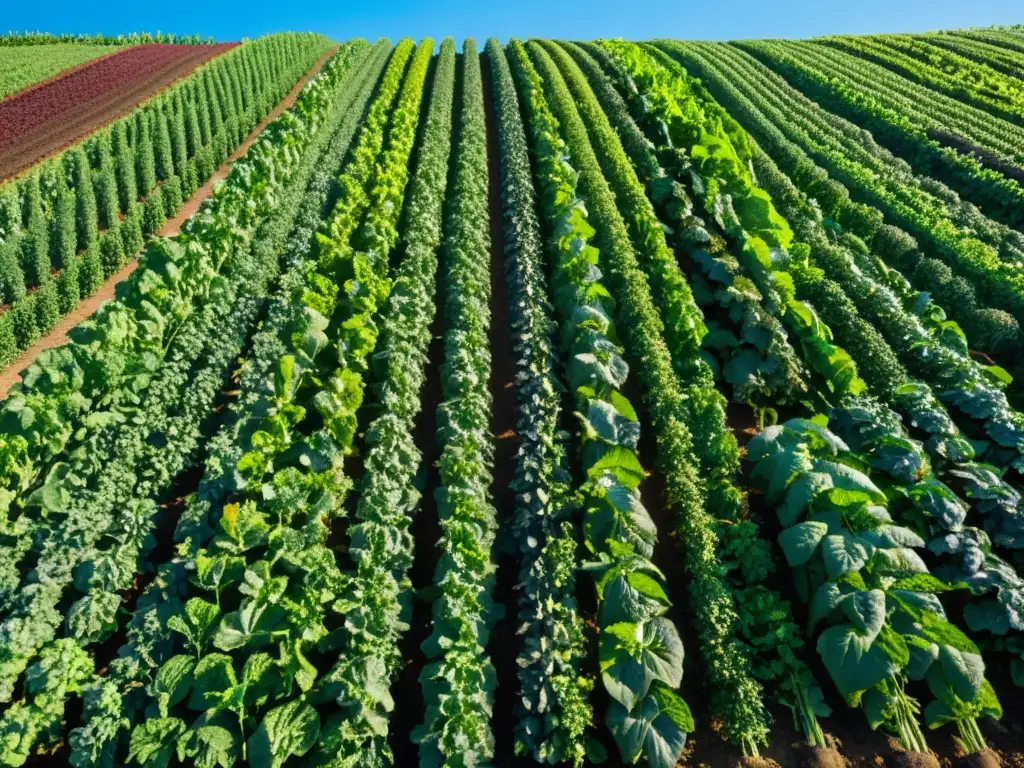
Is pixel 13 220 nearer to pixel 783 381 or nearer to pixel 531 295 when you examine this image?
pixel 531 295

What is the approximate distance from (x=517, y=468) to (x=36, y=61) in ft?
123

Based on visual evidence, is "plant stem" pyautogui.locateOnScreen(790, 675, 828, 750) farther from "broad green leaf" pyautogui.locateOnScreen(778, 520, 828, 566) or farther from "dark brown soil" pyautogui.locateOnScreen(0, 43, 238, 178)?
"dark brown soil" pyautogui.locateOnScreen(0, 43, 238, 178)

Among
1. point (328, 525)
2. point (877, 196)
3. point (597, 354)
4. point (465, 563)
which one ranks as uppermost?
point (877, 196)

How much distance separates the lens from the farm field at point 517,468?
20.7 feet

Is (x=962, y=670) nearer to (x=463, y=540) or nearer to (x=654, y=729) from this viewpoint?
(x=654, y=729)

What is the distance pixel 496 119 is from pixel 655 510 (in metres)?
19.6

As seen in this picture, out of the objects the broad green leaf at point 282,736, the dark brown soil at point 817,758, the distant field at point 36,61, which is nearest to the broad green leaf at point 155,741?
the broad green leaf at point 282,736

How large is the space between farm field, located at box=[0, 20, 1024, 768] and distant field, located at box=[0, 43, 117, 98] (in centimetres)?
1501

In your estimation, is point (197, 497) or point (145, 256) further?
point (145, 256)

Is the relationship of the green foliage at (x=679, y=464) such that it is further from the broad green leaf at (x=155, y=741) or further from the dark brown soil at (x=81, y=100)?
the dark brown soil at (x=81, y=100)

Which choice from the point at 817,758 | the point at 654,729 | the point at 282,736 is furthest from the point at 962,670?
the point at 282,736

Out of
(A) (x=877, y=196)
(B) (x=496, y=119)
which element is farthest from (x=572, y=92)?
(A) (x=877, y=196)

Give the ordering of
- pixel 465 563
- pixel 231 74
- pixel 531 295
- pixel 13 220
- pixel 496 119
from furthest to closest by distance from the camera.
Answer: pixel 231 74 → pixel 496 119 → pixel 13 220 → pixel 531 295 → pixel 465 563

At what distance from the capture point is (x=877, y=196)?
16.4 meters
